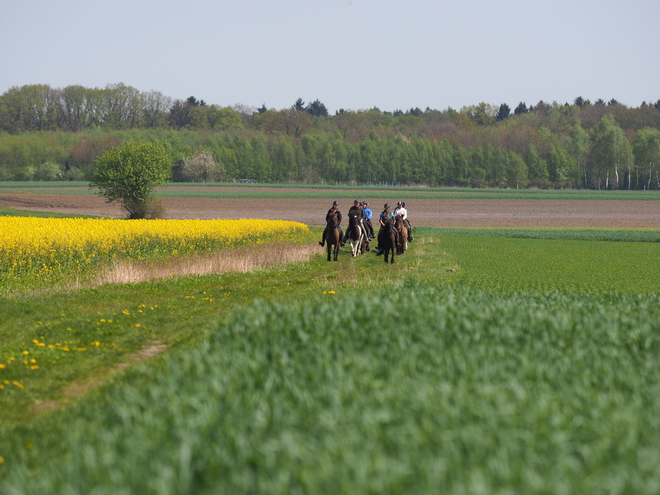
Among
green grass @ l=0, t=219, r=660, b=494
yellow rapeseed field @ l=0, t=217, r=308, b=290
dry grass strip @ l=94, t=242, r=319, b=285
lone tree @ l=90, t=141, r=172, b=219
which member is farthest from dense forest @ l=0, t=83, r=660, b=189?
green grass @ l=0, t=219, r=660, b=494

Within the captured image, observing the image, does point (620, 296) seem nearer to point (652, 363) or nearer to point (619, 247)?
point (652, 363)

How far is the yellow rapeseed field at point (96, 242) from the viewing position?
22547 mm

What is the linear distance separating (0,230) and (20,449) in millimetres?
21138

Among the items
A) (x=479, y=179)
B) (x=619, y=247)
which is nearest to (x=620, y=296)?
(x=619, y=247)

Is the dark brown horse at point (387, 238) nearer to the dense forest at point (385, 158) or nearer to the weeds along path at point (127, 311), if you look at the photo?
the weeds along path at point (127, 311)

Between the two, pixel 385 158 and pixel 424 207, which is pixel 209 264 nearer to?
pixel 424 207

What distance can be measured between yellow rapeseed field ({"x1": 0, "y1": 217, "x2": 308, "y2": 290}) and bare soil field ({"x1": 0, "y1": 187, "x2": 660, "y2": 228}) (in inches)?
1364

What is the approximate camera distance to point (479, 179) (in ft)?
524

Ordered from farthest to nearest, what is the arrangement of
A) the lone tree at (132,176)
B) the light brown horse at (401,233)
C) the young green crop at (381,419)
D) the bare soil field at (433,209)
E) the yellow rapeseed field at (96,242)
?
the bare soil field at (433,209), the lone tree at (132,176), the light brown horse at (401,233), the yellow rapeseed field at (96,242), the young green crop at (381,419)

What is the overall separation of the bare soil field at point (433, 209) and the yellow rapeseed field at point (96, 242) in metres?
34.7

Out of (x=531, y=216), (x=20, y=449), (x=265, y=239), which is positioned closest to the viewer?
(x=20, y=449)

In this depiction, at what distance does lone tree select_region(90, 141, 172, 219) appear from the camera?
64.1 meters

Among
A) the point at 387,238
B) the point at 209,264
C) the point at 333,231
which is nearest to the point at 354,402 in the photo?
the point at 209,264

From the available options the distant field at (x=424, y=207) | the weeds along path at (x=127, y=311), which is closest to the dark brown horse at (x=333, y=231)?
the weeds along path at (x=127, y=311)
